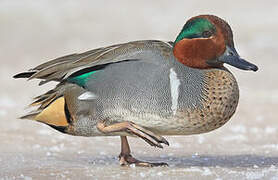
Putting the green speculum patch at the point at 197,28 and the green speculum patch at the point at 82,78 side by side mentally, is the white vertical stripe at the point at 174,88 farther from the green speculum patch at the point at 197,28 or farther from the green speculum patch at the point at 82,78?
the green speculum patch at the point at 82,78

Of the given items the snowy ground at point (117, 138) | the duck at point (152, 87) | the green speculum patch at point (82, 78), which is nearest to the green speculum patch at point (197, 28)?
the duck at point (152, 87)

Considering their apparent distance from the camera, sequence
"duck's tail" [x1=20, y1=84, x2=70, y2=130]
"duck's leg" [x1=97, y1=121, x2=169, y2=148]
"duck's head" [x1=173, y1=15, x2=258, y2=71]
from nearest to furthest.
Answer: "duck's leg" [x1=97, y1=121, x2=169, y2=148] → "duck's head" [x1=173, y1=15, x2=258, y2=71] → "duck's tail" [x1=20, y1=84, x2=70, y2=130]

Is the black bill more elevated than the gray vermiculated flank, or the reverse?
the black bill

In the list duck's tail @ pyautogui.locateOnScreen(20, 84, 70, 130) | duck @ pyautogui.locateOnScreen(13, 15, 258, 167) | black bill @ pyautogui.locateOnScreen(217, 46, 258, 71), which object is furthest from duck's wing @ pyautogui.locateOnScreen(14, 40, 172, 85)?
black bill @ pyautogui.locateOnScreen(217, 46, 258, 71)

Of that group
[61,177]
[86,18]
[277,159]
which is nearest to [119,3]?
[86,18]

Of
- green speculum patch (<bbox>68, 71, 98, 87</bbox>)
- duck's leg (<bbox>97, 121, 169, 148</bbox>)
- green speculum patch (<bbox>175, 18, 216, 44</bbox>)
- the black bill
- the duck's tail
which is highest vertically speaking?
green speculum patch (<bbox>175, 18, 216, 44</bbox>)

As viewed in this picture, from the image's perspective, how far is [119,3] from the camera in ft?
50.5

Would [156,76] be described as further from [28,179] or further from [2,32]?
[2,32]

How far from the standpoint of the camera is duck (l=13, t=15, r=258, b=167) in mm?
5129

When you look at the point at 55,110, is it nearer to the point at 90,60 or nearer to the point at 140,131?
the point at 90,60

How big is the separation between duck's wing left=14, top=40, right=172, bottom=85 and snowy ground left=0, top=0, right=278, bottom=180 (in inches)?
27.5

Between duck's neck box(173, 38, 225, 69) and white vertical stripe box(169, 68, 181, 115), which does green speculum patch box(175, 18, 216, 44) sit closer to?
duck's neck box(173, 38, 225, 69)

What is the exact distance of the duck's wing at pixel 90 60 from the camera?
5.31 metres

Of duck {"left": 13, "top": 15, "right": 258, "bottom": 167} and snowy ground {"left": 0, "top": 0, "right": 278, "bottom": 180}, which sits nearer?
duck {"left": 13, "top": 15, "right": 258, "bottom": 167}
